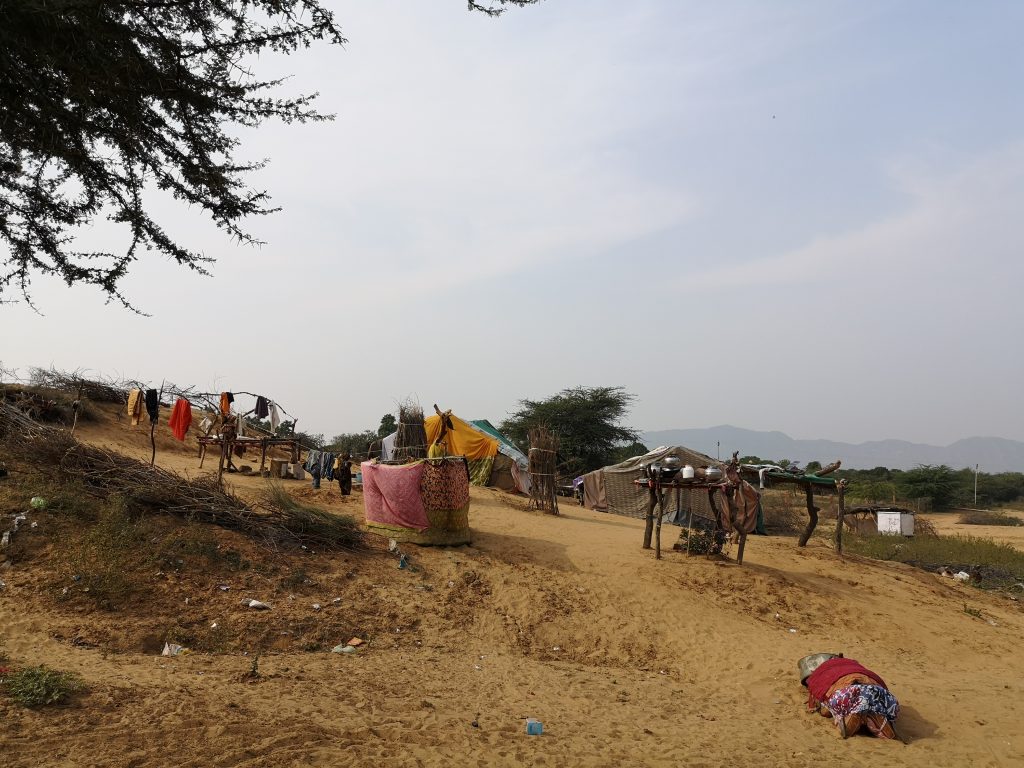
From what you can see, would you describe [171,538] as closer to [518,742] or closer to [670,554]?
[518,742]

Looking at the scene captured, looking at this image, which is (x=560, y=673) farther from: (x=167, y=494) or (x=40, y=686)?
(x=167, y=494)

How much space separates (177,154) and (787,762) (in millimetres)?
6477

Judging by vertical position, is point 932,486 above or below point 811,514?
above

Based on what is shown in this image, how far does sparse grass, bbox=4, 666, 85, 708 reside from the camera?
4664mm

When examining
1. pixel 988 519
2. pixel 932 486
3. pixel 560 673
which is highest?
pixel 932 486

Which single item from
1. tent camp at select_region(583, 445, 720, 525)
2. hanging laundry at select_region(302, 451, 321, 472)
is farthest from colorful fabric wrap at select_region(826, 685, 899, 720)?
tent camp at select_region(583, 445, 720, 525)

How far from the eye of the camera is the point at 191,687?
18.1 ft

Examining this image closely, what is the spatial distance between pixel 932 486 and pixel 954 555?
22.9 meters

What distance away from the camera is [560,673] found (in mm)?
7508

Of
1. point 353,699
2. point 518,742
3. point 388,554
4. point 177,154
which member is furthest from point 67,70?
point 388,554

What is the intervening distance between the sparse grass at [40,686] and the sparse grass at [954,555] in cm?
1593

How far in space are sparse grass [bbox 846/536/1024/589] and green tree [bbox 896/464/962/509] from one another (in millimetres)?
18259

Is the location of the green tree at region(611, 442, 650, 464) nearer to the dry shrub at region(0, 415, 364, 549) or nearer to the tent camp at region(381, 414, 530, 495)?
the tent camp at region(381, 414, 530, 495)

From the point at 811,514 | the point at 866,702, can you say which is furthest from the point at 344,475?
the point at 866,702
